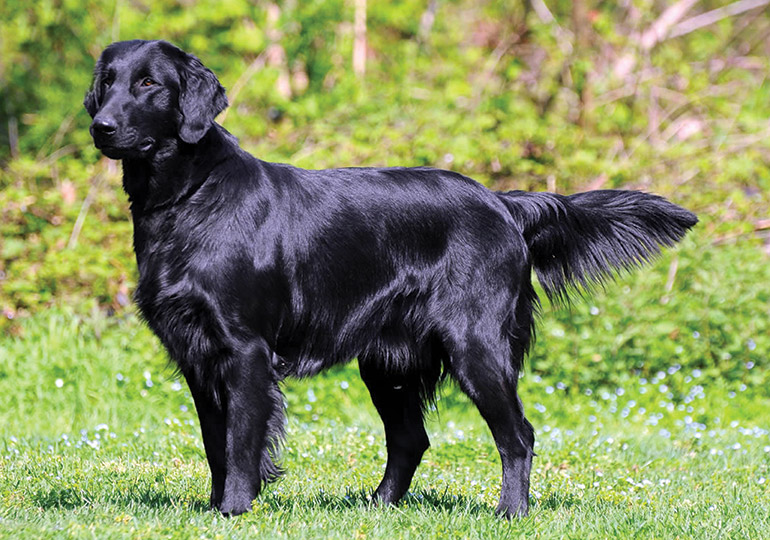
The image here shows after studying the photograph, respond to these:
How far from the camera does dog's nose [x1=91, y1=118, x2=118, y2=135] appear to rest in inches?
134

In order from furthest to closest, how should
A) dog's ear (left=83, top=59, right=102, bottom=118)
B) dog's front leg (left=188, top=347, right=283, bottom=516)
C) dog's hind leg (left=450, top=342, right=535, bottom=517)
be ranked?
1. dog's hind leg (left=450, top=342, right=535, bottom=517)
2. dog's ear (left=83, top=59, right=102, bottom=118)
3. dog's front leg (left=188, top=347, right=283, bottom=516)

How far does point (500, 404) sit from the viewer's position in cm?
385

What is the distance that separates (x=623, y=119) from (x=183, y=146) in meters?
7.07

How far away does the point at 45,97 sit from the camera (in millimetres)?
9508

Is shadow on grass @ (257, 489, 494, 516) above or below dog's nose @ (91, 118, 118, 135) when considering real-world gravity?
below

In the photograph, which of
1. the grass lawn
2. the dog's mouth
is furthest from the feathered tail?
the dog's mouth

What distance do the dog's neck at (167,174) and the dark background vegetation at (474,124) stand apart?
3664 millimetres

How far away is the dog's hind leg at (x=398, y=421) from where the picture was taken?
4141 millimetres

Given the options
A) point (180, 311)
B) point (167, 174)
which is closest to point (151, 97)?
point (167, 174)

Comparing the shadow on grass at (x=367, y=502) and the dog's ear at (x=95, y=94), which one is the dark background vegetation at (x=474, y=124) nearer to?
the shadow on grass at (x=367, y=502)

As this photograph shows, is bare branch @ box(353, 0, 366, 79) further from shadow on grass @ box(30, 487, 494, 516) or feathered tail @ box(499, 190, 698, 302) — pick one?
shadow on grass @ box(30, 487, 494, 516)

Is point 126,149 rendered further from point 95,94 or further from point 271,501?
point 271,501

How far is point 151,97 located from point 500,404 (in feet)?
5.90

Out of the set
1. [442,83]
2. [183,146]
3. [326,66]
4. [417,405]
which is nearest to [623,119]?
[442,83]
